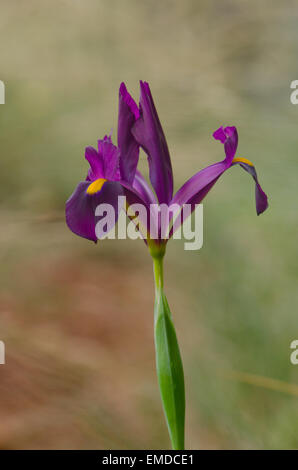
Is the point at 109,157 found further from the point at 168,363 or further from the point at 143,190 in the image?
the point at 168,363

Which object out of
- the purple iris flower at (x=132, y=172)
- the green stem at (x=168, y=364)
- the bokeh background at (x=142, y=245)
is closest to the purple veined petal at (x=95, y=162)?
the purple iris flower at (x=132, y=172)

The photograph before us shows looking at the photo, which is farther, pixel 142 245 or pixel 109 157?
pixel 142 245

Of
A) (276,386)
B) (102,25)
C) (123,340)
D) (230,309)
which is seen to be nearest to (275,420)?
(276,386)

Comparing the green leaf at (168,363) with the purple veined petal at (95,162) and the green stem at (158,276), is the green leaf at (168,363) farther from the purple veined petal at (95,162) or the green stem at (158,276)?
the purple veined petal at (95,162)

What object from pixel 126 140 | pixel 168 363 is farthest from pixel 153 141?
pixel 168 363

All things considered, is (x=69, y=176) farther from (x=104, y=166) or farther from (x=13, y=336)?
(x=104, y=166)

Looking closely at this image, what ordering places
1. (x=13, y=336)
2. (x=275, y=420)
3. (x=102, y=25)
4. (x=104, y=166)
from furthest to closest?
(x=102, y=25)
(x=13, y=336)
(x=275, y=420)
(x=104, y=166)
